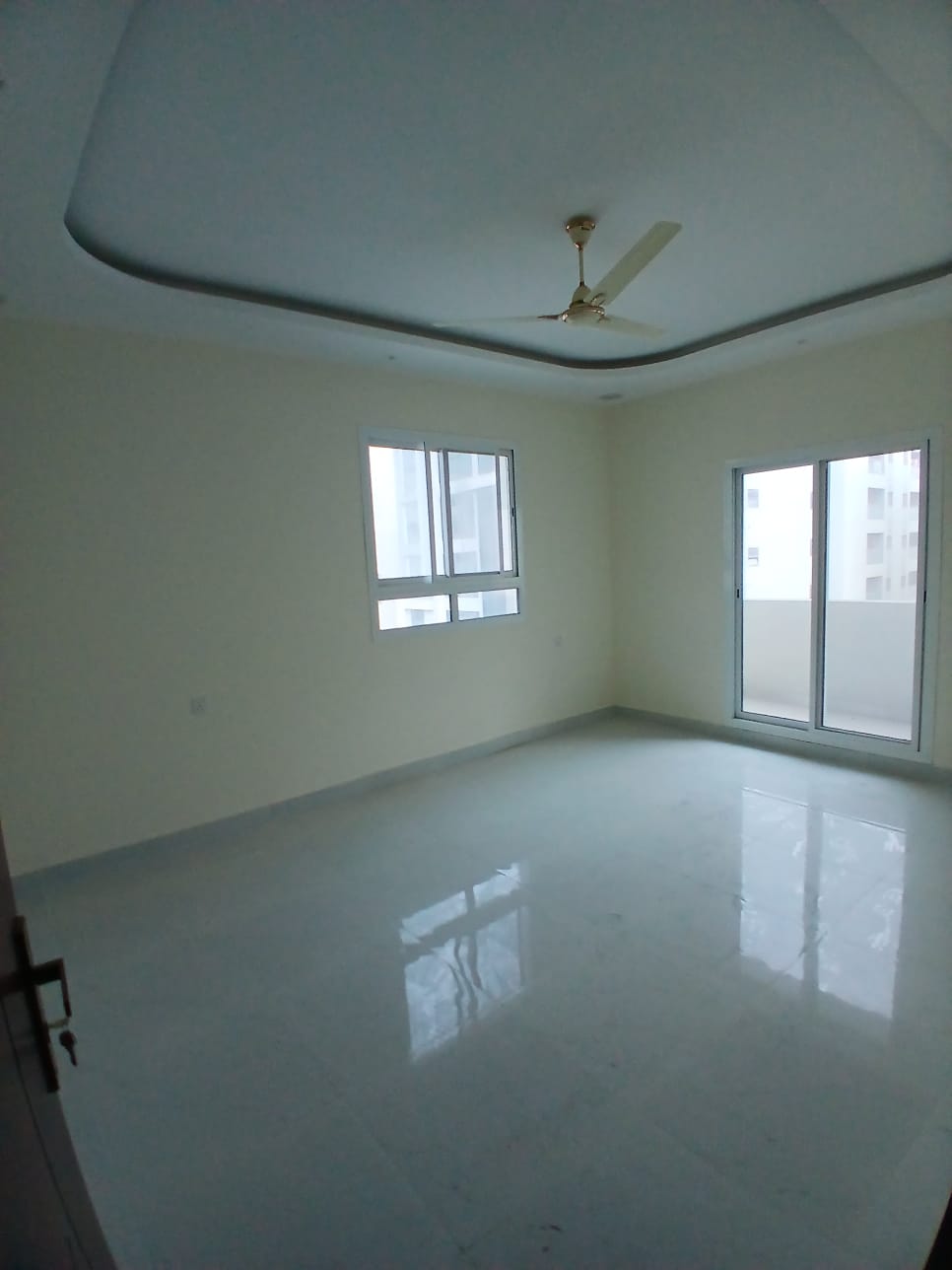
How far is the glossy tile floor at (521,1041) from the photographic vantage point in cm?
151

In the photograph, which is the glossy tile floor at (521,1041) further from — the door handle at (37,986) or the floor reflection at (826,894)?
the door handle at (37,986)

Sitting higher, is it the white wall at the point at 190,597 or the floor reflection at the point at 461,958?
the white wall at the point at 190,597

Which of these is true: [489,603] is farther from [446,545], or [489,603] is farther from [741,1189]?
[741,1189]

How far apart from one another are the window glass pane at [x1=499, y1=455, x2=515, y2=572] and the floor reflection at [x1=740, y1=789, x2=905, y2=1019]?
2533 mm

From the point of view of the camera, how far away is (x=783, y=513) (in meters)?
4.88

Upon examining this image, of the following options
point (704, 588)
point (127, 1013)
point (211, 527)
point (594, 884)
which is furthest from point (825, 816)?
point (211, 527)

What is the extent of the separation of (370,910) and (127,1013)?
3.27ft

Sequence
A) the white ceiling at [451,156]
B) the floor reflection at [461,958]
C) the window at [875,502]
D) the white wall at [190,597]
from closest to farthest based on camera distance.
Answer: the white ceiling at [451,156] → the floor reflection at [461,958] → the white wall at [190,597] → the window at [875,502]

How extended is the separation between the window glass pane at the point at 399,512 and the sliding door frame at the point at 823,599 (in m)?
2.41

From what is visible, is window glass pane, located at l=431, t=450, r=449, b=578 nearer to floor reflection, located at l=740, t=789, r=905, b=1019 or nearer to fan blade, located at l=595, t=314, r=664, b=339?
fan blade, located at l=595, t=314, r=664, b=339

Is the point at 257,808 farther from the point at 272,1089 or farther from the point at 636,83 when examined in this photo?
the point at 636,83

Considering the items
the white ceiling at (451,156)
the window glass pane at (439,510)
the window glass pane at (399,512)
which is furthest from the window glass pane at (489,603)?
the white ceiling at (451,156)

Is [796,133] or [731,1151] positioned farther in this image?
[796,133]

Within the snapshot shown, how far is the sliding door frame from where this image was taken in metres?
3.98
